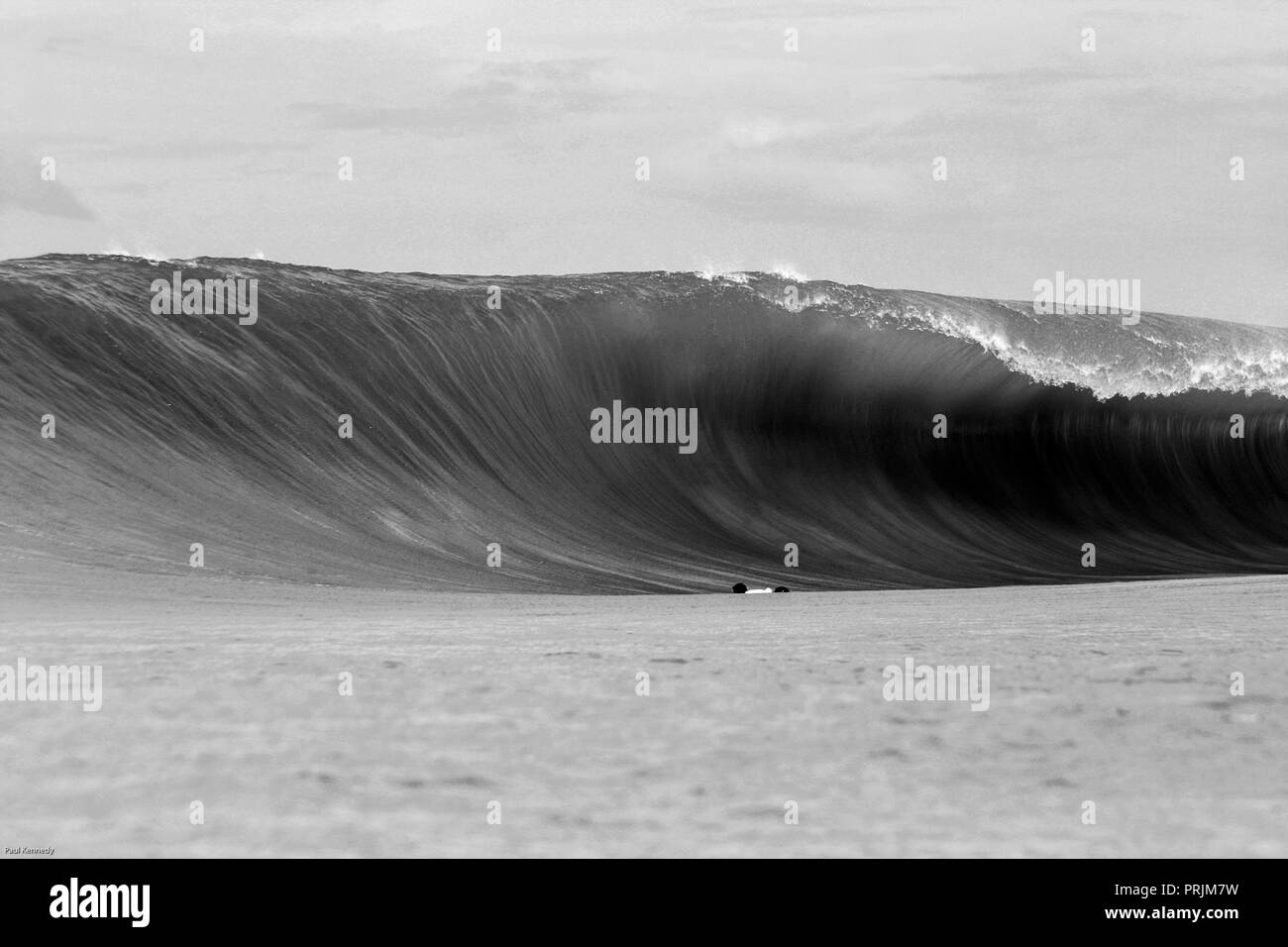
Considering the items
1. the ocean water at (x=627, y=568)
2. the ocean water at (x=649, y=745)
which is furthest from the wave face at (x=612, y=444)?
the ocean water at (x=649, y=745)

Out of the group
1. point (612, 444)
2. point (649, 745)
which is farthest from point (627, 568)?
point (649, 745)

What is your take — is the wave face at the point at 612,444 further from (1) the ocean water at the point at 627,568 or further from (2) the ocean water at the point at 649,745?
(2) the ocean water at the point at 649,745

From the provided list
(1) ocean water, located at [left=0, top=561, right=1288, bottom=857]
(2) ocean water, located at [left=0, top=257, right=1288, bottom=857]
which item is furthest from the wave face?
(1) ocean water, located at [left=0, top=561, right=1288, bottom=857]

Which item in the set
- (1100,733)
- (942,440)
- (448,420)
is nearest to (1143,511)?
(942,440)

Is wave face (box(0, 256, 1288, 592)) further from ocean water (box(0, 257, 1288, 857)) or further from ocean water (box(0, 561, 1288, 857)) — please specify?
ocean water (box(0, 561, 1288, 857))

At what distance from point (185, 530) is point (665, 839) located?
13583 millimetres

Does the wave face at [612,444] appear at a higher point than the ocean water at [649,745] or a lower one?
higher

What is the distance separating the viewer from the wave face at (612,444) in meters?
18.8

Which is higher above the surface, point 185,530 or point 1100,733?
point 185,530

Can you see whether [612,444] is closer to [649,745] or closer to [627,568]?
[627,568]

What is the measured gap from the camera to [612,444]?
82.4 feet

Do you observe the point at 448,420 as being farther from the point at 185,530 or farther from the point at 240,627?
the point at 240,627

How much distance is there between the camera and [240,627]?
419 inches

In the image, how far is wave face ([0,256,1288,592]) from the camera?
Answer: 739 inches
